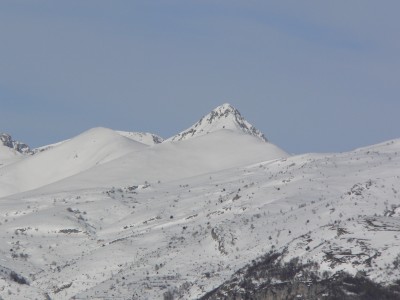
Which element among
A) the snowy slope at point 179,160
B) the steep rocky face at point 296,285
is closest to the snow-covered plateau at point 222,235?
the steep rocky face at point 296,285

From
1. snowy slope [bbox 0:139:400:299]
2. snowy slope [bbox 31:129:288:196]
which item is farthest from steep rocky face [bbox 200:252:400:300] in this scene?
snowy slope [bbox 31:129:288:196]

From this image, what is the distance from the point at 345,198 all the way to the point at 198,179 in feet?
144

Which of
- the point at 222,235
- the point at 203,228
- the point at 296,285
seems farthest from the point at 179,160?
the point at 296,285

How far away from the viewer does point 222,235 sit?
319 ft

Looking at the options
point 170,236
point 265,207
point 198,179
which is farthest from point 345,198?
point 198,179

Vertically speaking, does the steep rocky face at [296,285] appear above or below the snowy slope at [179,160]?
below

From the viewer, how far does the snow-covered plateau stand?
2963 inches

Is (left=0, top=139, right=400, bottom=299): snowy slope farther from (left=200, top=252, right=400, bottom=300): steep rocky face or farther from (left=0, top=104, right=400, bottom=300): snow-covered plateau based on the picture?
(left=200, top=252, right=400, bottom=300): steep rocky face

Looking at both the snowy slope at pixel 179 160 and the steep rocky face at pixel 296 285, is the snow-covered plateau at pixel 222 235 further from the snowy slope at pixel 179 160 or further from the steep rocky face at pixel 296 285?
the snowy slope at pixel 179 160

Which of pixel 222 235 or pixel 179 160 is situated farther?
pixel 179 160

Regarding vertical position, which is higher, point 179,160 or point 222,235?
point 179,160

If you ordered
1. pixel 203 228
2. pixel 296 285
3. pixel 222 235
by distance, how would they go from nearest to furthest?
pixel 296 285, pixel 222 235, pixel 203 228

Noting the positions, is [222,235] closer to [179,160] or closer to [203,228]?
[203,228]

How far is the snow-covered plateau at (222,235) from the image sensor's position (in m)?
75.2
